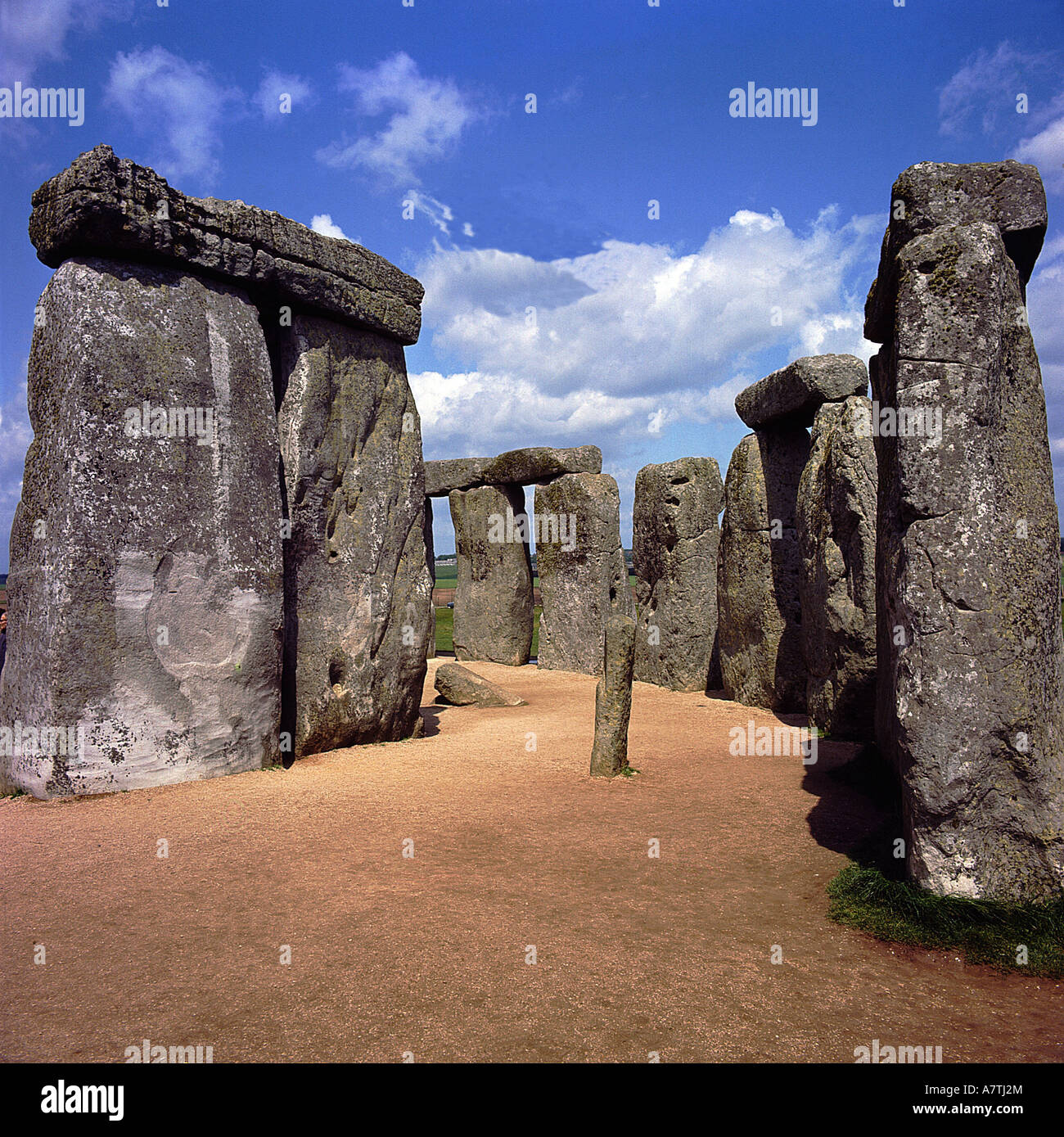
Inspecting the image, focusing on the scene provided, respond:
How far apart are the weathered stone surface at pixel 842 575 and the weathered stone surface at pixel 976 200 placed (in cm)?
330

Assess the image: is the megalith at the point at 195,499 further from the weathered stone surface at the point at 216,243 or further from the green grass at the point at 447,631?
the green grass at the point at 447,631

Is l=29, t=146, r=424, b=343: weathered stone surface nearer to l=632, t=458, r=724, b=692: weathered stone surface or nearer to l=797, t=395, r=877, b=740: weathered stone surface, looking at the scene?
l=797, t=395, r=877, b=740: weathered stone surface

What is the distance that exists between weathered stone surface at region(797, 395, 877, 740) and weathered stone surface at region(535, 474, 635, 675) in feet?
16.3

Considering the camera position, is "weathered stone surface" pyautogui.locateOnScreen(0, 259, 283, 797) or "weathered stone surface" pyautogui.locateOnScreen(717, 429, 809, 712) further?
"weathered stone surface" pyautogui.locateOnScreen(717, 429, 809, 712)

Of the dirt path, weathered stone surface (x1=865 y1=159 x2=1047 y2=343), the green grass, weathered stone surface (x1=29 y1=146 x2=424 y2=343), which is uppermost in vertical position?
weathered stone surface (x1=29 y1=146 x2=424 y2=343)

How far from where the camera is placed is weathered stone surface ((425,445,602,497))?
14.0 m

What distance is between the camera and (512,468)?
15.2 m

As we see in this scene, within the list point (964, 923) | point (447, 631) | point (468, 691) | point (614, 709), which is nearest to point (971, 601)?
point (964, 923)

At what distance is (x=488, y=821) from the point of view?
5.48 metres

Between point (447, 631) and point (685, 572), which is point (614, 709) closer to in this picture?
point (685, 572)

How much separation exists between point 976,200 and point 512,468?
11.3 m

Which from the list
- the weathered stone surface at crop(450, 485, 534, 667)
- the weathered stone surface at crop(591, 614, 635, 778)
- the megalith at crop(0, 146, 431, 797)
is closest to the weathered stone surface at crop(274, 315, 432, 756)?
the megalith at crop(0, 146, 431, 797)
